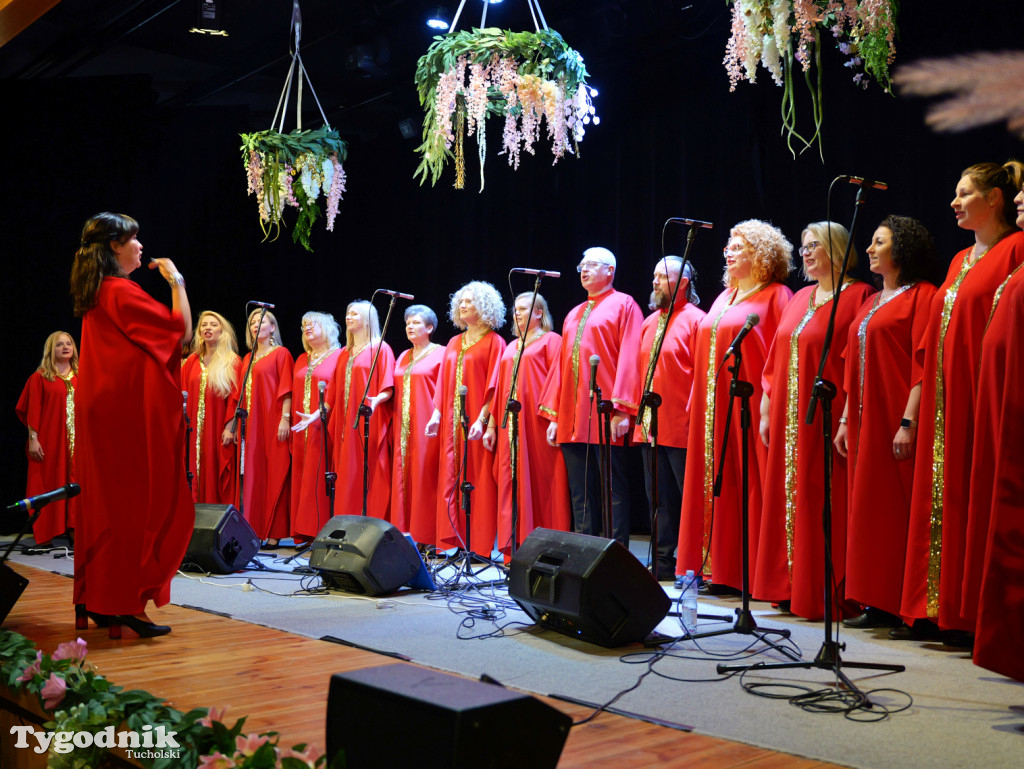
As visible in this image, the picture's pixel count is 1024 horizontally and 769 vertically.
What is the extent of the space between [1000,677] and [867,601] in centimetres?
85

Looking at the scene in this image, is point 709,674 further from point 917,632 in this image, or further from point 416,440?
point 416,440

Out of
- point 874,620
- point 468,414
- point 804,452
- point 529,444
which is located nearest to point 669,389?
point 804,452

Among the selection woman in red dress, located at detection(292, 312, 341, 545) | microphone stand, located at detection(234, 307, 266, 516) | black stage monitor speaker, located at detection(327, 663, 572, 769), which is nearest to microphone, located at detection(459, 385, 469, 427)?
woman in red dress, located at detection(292, 312, 341, 545)

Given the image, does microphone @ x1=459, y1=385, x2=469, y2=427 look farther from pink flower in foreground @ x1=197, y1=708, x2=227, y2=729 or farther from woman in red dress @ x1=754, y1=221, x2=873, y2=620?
pink flower in foreground @ x1=197, y1=708, x2=227, y2=729

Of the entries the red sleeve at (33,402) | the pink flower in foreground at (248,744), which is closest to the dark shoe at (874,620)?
the pink flower in foreground at (248,744)

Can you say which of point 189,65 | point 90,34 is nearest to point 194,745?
point 90,34

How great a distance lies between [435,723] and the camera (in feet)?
5.56

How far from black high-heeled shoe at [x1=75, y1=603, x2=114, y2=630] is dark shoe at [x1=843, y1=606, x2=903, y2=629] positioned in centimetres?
340

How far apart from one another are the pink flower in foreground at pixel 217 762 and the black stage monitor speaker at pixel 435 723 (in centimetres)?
33

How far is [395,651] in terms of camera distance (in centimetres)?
379

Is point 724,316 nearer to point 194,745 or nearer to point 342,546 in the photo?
point 342,546

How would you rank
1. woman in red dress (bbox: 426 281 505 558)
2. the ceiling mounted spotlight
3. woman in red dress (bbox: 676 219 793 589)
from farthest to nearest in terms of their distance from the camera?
the ceiling mounted spotlight → woman in red dress (bbox: 426 281 505 558) → woman in red dress (bbox: 676 219 793 589)

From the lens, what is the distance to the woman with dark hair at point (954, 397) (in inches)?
146

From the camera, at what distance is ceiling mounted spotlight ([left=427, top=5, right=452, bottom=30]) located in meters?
7.61
